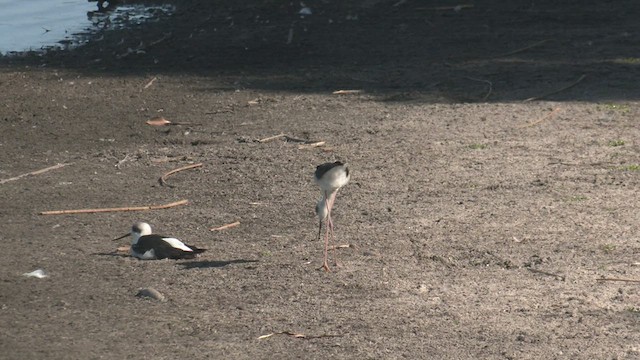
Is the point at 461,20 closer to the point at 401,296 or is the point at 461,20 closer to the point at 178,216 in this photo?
the point at 178,216

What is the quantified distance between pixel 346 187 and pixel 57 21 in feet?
30.0

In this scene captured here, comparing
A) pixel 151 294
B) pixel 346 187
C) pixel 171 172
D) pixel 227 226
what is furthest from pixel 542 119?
pixel 151 294

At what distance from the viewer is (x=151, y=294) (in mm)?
6375

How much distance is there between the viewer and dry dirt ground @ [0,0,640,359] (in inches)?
235

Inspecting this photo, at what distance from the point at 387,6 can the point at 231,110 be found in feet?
15.5

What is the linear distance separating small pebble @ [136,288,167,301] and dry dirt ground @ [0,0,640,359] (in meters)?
0.05

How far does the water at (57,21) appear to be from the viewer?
1499 centimetres

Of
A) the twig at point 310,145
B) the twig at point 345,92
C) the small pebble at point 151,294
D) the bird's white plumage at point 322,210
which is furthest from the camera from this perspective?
the twig at point 345,92

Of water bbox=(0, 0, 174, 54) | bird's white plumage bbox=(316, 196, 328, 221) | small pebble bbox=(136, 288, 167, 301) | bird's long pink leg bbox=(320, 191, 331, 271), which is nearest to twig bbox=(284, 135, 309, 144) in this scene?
bird's long pink leg bbox=(320, 191, 331, 271)

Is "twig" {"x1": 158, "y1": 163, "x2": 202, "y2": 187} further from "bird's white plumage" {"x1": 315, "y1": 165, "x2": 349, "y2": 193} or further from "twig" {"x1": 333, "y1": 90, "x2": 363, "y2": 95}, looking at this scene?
"twig" {"x1": 333, "y1": 90, "x2": 363, "y2": 95}

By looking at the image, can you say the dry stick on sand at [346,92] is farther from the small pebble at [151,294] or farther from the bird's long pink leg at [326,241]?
the small pebble at [151,294]

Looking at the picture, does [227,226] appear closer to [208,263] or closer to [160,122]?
[208,263]

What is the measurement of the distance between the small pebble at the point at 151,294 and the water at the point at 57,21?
Result: 8544 mm

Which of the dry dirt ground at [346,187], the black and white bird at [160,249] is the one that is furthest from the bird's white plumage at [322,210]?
the black and white bird at [160,249]
